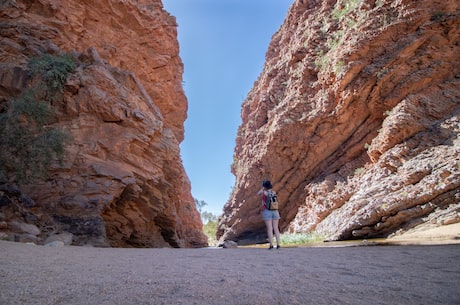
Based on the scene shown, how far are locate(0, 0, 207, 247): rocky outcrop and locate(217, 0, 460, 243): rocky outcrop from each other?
289 inches

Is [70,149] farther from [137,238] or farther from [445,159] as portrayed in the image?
[445,159]

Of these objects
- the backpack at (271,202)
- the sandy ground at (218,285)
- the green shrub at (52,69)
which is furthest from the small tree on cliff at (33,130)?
the backpack at (271,202)

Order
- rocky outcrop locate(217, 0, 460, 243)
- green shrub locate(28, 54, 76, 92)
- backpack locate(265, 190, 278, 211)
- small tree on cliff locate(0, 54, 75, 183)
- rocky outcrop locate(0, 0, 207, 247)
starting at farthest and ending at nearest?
rocky outcrop locate(217, 0, 460, 243) → green shrub locate(28, 54, 76, 92) → rocky outcrop locate(0, 0, 207, 247) → backpack locate(265, 190, 278, 211) → small tree on cliff locate(0, 54, 75, 183)

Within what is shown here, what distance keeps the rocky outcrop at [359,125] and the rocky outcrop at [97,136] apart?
24.1ft

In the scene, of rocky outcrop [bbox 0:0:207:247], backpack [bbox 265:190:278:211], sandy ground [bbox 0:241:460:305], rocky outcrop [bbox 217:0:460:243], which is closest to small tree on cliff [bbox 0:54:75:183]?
rocky outcrop [bbox 0:0:207:247]

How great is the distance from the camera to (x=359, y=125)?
16.8 metres

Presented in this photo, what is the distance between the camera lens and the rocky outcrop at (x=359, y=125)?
34.8 ft

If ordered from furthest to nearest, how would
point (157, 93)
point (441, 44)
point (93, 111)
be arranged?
point (157, 93) → point (441, 44) → point (93, 111)

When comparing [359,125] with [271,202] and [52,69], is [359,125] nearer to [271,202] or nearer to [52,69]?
[271,202]

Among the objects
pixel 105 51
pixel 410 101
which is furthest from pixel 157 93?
pixel 410 101

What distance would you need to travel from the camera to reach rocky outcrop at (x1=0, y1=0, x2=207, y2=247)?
771 cm

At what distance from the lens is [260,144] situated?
23.2 meters

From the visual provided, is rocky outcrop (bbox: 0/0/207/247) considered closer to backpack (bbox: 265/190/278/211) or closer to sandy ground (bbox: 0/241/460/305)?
backpack (bbox: 265/190/278/211)

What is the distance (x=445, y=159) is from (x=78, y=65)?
516 inches
